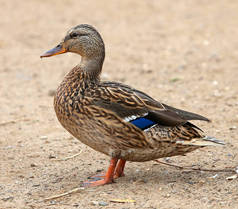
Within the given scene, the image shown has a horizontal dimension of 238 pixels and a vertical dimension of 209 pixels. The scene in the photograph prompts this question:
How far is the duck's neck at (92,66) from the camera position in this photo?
5.47m

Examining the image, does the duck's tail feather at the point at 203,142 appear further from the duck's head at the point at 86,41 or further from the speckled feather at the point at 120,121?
the duck's head at the point at 86,41

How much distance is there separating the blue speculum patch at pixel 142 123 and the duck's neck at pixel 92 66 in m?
0.72

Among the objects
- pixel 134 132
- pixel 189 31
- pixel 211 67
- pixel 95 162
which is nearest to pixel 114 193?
pixel 134 132

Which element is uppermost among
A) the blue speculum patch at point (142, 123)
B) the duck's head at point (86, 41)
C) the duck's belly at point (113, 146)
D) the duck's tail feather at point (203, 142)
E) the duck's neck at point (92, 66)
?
the duck's head at point (86, 41)

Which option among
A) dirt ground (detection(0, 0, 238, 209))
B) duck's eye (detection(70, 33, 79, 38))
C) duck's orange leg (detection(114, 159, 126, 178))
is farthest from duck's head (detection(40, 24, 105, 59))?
dirt ground (detection(0, 0, 238, 209))

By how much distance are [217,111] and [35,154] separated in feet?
8.94

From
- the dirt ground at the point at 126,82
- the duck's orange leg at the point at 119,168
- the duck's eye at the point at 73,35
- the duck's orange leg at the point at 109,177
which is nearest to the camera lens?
the dirt ground at the point at 126,82

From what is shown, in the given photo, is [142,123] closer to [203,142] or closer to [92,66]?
[203,142]

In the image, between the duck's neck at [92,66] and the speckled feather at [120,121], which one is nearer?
the speckled feather at [120,121]

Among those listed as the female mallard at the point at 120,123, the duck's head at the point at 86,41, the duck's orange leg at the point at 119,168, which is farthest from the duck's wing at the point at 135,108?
the duck's orange leg at the point at 119,168

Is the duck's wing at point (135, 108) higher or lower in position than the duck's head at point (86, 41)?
lower

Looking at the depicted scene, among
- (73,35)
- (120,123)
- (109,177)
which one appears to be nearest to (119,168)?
(109,177)

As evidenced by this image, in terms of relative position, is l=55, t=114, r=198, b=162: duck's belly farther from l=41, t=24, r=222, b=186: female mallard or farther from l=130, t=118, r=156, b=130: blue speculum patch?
l=130, t=118, r=156, b=130: blue speculum patch

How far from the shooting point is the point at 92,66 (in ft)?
18.0
